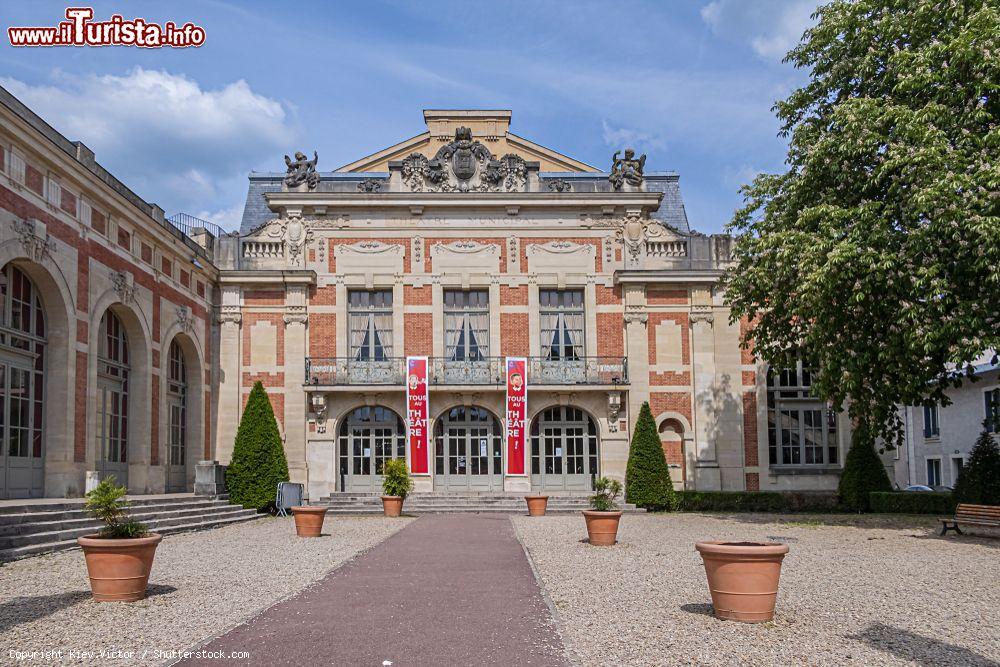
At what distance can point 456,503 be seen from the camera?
84.0ft

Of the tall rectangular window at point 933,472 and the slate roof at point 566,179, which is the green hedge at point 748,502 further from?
the tall rectangular window at point 933,472

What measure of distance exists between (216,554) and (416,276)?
582 inches

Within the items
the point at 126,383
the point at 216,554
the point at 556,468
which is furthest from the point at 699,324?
the point at 216,554

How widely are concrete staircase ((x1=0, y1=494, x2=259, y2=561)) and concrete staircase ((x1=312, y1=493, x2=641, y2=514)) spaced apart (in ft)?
16.6

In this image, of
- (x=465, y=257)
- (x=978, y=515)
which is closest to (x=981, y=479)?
(x=978, y=515)

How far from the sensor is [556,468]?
27672 mm

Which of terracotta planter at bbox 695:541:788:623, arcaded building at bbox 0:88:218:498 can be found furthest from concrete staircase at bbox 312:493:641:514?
terracotta planter at bbox 695:541:788:623

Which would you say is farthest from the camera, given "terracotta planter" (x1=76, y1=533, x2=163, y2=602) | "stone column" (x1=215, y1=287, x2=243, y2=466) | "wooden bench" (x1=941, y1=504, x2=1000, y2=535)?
"stone column" (x1=215, y1=287, x2=243, y2=466)

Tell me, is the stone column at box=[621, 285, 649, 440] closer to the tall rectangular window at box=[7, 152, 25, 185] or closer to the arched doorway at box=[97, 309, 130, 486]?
the arched doorway at box=[97, 309, 130, 486]

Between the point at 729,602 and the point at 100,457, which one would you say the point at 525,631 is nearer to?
the point at 729,602

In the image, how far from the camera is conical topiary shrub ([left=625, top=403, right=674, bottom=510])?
81.6ft

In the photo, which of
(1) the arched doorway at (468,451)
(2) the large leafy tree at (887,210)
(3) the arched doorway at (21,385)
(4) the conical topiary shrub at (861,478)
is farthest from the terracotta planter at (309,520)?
(4) the conical topiary shrub at (861,478)

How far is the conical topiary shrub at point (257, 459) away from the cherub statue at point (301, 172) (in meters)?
6.55
